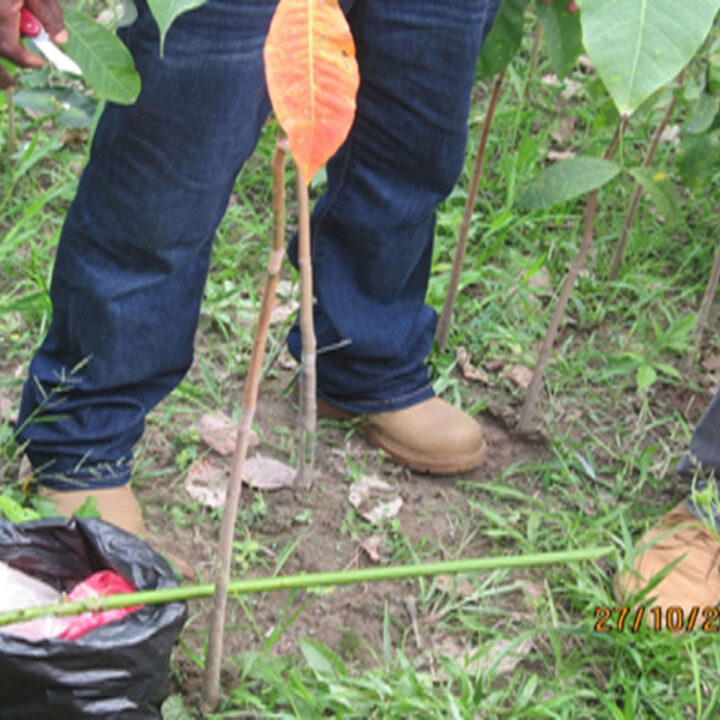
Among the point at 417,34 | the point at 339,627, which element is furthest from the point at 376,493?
the point at 417,34

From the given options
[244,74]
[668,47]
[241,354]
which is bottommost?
[241,354]

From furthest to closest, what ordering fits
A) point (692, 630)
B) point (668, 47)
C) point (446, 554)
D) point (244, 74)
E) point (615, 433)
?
point (615, 433), point (446, 554), point (692, 630), point (244, 74), point (668, 47)

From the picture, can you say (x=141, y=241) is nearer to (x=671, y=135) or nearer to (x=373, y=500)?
(x=373, y=500)

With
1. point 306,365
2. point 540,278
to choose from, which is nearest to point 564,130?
point 540,278

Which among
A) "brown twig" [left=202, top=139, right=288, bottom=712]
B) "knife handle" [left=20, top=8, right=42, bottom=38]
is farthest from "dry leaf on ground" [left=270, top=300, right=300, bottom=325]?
"knife handle" [left=20, top=8, right=42, bottom=38]

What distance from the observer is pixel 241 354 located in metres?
2.18

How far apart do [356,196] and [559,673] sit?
0.86 meters

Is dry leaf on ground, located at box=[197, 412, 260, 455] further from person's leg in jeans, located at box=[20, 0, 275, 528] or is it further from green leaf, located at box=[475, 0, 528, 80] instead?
green leaf, located at box=[475, 0, 528, 80]

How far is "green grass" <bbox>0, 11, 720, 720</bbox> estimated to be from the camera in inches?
59.6

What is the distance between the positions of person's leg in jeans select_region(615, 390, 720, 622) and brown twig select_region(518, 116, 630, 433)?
0.32 metres

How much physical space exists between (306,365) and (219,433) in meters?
0.40

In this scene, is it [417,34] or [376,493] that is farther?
[376,493]

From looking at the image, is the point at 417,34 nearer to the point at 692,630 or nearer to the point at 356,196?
the point at 356,196

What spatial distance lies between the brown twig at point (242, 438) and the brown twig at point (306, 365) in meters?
0.22
